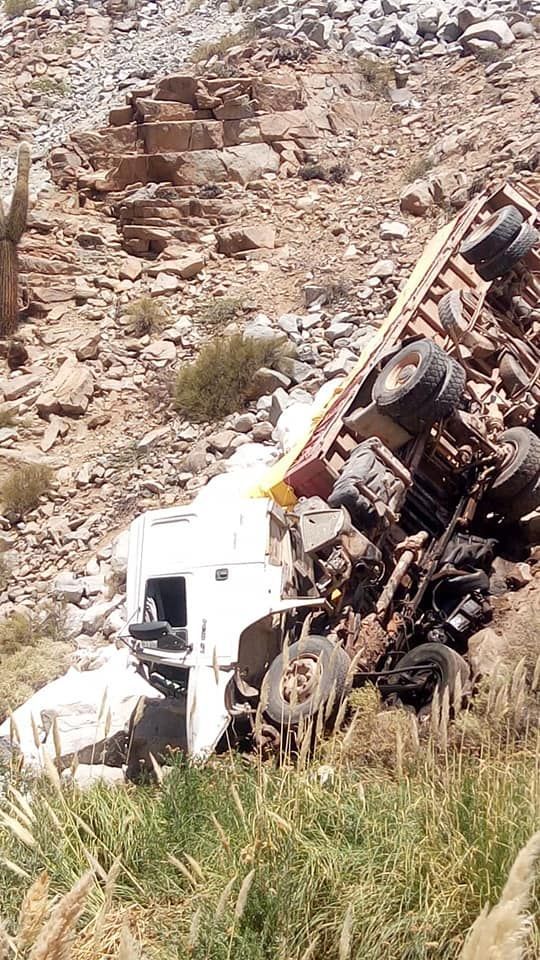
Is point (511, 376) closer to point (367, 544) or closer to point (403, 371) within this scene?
point (403, 371)

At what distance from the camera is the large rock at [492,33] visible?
1950cm

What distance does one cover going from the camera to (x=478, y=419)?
704 cm

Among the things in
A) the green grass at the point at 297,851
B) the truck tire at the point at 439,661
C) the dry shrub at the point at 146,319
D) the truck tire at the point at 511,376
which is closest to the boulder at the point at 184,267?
the dry shrub at the point at 146,319

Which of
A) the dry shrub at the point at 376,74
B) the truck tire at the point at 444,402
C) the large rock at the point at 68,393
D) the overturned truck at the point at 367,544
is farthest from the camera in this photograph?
the dry shrub at the point at 376,74

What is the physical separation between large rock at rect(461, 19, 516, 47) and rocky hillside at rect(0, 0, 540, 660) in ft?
0.17

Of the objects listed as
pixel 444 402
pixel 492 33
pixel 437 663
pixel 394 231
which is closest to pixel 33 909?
pixel 437 663

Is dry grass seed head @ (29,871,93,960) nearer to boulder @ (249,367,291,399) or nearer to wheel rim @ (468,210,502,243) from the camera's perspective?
wheel rim @ (468,210,502,243)

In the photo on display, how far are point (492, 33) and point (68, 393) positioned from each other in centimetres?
1324

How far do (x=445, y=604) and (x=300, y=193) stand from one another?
42.8 feet

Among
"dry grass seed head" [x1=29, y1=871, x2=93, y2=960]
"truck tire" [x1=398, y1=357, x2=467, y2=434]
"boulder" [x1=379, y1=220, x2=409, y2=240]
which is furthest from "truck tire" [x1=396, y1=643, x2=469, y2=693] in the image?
"boulder" [x1=379, y1=220, x2=409, y2=240]

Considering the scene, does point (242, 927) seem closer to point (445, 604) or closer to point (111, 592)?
point (445, 604)

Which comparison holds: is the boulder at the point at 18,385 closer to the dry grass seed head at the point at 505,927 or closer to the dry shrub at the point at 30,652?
the dry shrub at the point at 30,652

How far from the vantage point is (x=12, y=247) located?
53.8ft

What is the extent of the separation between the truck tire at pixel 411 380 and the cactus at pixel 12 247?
35.3ft
